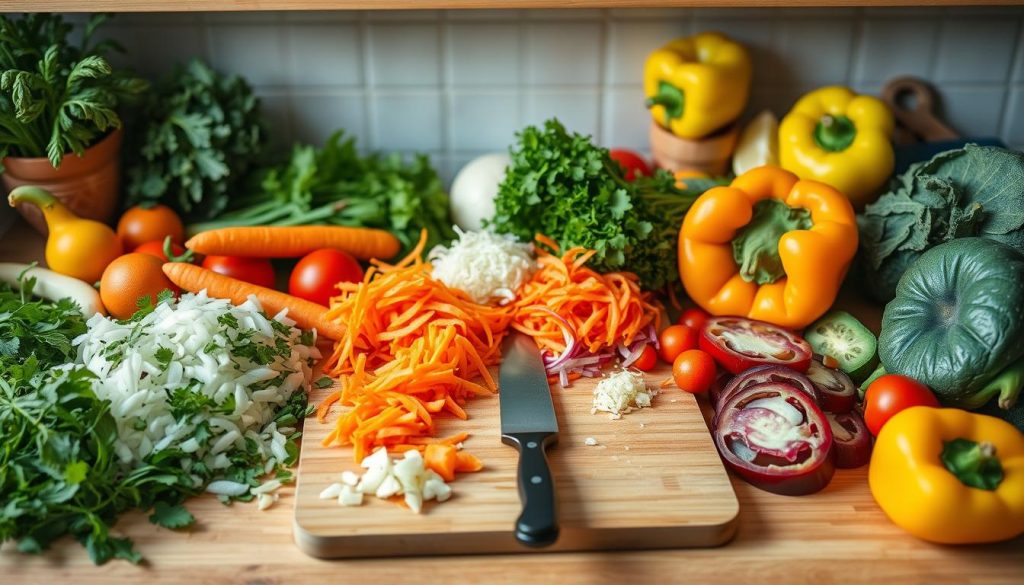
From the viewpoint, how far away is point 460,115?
208 centimetres

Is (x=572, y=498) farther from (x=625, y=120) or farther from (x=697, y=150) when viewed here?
(x=625, y=120)

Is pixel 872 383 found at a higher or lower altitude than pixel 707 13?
lower

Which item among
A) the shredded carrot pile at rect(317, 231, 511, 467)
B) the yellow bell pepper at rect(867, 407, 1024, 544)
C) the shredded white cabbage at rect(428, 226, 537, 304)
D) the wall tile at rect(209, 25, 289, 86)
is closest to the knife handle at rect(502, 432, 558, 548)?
the shredded carrot pile at rect(317, 231, 511, 467)

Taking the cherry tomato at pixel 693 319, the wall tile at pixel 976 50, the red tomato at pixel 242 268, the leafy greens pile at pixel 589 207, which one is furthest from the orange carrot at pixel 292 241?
the wall tile at pixel 976 50

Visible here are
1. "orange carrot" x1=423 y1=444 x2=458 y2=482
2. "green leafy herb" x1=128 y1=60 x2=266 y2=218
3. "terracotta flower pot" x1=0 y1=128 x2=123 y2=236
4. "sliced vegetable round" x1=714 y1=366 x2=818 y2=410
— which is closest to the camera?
"orange carrot" x1=423 y1=444 x2=458 y2=482

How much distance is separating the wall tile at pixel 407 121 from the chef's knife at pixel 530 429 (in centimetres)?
64

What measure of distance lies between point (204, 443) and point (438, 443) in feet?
1.10

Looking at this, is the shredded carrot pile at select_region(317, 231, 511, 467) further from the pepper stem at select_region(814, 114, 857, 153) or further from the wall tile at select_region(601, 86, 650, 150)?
the pepper stem at select_region(814, 114, 857, 153)

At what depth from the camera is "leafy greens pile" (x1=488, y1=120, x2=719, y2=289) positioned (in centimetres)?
168

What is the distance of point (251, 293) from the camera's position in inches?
66.8

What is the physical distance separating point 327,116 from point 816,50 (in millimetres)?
1063

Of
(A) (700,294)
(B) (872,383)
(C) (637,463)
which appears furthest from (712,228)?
(C) (637,463)

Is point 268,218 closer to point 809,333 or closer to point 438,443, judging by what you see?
point 438,443

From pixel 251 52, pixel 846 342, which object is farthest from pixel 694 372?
pixel 251 52
